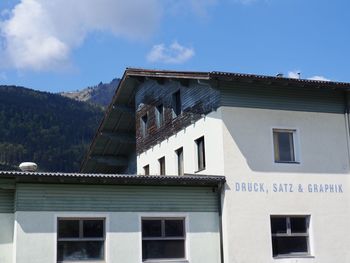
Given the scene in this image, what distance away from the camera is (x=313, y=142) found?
67.2ft

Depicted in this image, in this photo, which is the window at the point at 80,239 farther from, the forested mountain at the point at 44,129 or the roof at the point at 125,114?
Answer: the forested mountain at the point at 44,129

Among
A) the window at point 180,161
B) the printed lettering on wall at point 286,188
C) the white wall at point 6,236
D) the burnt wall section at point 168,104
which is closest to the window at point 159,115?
the burnt wall section at point 168,104

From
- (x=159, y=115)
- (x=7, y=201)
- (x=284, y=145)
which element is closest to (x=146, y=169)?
(x=159, y=115)

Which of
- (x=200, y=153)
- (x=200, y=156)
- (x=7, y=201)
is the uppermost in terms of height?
(x=200, y=153)

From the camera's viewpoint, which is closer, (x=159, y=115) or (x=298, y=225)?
(x=298, y=225)

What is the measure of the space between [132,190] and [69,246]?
247 centimetres

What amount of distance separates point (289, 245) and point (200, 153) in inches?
173

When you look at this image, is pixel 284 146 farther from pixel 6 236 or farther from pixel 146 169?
pixel 6 236

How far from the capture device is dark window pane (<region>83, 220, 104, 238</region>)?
17438mm

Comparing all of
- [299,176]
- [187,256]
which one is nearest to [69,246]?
[187,256]

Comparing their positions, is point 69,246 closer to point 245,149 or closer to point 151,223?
point 151,223

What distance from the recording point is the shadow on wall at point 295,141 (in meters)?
19.3

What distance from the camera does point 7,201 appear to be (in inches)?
677

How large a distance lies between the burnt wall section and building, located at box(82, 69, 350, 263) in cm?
8
